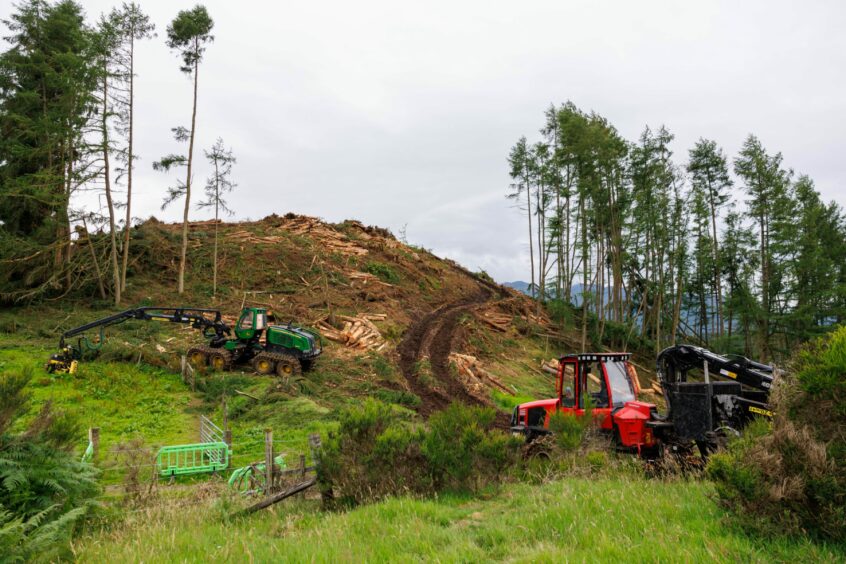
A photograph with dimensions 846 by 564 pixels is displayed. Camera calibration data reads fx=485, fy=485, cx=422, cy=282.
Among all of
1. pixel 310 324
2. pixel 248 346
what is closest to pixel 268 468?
pixel 248 346

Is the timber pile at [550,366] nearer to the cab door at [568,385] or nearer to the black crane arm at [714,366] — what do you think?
the cab door at [568,385]

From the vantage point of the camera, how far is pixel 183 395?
18.2 meters

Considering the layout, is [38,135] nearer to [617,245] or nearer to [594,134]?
[594,134]

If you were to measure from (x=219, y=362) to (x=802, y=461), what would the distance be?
20392mm

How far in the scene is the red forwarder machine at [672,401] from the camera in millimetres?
8117

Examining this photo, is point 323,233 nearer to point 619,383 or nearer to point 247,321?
point 247,321

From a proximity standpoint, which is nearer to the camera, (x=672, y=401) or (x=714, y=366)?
(x=672, y=401)

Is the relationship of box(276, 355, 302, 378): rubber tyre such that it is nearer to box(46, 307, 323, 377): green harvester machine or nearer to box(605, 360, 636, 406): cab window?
box(46, 307, 323, 377): green harvester machine

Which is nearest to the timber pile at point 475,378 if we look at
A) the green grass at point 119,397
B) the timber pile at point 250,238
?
the green grass at point 119,397

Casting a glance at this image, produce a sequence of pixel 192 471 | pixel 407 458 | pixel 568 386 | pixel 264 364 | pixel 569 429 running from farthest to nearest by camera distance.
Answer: pixel 264 364, pixel 192 471, pixel 568 386, pixel 569 429, pixel 407 458

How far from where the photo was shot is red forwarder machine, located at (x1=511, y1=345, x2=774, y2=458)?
8.12m

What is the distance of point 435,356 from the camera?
87.4ft

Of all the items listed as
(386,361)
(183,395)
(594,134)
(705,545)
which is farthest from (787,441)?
(594,134)

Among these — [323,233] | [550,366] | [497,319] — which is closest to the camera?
[550,366]
